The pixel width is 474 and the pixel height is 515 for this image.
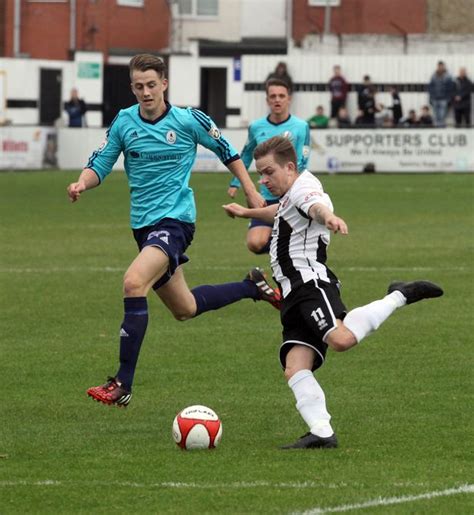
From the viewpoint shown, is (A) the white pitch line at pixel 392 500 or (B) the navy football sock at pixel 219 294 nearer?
(A) the white pitch line at pixel 392 500

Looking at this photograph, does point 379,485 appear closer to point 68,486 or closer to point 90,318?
point 68,486

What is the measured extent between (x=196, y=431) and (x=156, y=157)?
2.49 m

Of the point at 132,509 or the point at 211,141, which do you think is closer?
the point at 132,509

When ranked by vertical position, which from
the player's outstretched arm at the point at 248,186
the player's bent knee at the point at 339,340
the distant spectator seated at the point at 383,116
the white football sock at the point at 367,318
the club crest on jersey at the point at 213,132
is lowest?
the player's bent knee at the point at 339,340

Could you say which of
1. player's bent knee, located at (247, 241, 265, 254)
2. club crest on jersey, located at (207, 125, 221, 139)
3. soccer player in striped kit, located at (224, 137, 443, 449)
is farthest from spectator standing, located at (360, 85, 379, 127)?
soccer player in striped kit, located at (224, 137, 443, 449)

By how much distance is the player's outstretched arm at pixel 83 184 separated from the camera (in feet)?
31.4

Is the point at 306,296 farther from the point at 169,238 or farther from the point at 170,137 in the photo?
the point at 170,137

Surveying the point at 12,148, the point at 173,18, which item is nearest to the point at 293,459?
the point at 12,148

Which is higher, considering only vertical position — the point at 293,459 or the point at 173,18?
the point at 173,18

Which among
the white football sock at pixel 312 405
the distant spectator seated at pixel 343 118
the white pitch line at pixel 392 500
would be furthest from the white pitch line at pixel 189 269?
the distant spectator seated at pixel 343 118

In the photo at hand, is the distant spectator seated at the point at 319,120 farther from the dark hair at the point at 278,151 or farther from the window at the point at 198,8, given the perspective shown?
the dark hair at the point at 278,151

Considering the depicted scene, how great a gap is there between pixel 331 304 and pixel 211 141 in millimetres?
2456

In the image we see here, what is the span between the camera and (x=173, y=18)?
60094 millimetres

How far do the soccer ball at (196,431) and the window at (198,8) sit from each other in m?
53.7
